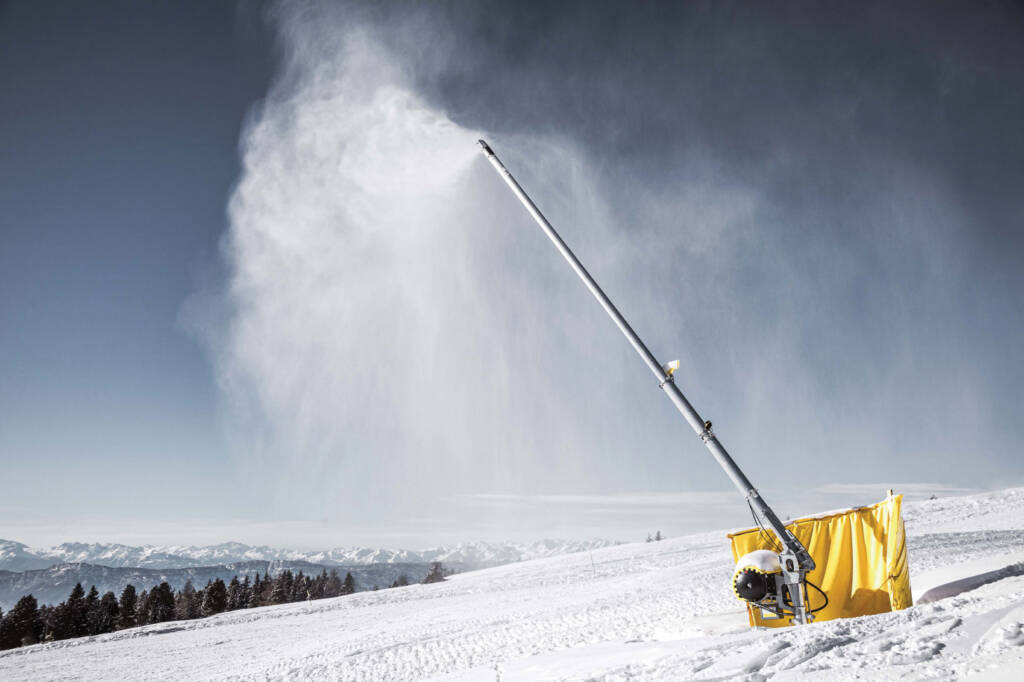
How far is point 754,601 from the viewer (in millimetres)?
10898

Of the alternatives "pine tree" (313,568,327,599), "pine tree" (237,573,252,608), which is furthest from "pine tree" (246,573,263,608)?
"pine tree" (313,568,327,599)

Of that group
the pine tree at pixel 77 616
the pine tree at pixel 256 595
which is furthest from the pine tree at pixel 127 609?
the pine tree at pixel 256 595

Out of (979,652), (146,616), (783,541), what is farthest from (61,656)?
(146,616)

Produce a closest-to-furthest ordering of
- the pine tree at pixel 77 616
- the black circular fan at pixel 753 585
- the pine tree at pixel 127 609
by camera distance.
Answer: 1. the black circular fan at pixel 753 585
2. the pine tree at pixel 77 616
3. the pine tree at pixel 127 609

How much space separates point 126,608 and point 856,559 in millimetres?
85412

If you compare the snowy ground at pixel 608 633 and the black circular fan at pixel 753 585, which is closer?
the snowy ground at pixel 608 633

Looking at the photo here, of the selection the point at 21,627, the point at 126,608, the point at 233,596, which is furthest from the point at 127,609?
the point at 233,596

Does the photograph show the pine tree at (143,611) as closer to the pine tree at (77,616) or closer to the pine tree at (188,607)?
the pine tree at (188,607)

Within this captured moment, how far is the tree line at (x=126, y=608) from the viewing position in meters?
55.4

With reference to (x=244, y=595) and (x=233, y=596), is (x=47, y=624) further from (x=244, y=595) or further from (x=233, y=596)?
(x=244, y=595)

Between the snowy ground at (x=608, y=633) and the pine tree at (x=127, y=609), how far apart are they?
123 ft

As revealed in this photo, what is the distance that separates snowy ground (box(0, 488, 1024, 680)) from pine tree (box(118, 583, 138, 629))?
3745 cm

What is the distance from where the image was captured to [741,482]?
12844 millimetres

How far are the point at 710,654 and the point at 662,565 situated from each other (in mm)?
28651
